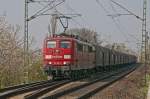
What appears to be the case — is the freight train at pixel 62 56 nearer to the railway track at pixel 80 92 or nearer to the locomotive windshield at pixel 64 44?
the locomotive windshield at pixel 64 44

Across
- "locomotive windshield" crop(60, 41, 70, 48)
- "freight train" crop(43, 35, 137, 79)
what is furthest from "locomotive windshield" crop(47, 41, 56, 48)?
"locomotive windshield" crop(60, 41, 70, 48)

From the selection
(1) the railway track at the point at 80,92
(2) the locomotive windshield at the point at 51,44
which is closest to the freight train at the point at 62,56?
(2) the locomotive windshield at the point at 51,44

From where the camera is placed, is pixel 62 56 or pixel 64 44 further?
pixel 64 44

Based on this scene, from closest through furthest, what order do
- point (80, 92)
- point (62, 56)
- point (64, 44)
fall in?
point (80, 92), point (62, 56), point (64, 44)

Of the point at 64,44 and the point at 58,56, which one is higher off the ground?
the point at 64,44

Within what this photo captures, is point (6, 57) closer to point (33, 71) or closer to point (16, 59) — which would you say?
point (16, 59)

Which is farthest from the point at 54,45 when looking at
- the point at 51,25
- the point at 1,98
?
the point at 1,98

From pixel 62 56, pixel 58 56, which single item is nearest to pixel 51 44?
pixel 58 56

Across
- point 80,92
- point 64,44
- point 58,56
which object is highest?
point 64,44

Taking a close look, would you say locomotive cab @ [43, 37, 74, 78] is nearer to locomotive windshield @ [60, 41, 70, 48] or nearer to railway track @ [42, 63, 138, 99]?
locomotive windshield @ [60, 41, 70, 48]

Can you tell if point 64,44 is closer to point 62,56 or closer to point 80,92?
point 62,56

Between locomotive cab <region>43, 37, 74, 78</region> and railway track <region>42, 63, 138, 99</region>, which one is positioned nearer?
railway track <region>42, 63, 138, 99</region>

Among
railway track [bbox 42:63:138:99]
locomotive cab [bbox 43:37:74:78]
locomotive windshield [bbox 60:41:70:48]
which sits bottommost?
railway track [bbox 42:63:138:99]

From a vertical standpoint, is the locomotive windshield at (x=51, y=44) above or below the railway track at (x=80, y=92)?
above
